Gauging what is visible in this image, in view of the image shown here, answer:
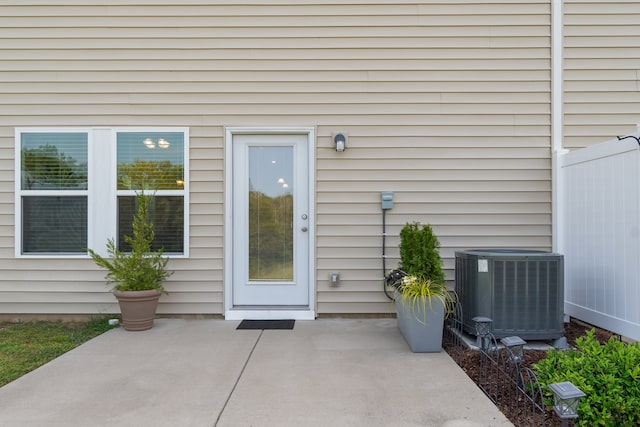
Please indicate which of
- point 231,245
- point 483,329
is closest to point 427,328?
point 483,329

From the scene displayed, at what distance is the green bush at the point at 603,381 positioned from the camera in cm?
184

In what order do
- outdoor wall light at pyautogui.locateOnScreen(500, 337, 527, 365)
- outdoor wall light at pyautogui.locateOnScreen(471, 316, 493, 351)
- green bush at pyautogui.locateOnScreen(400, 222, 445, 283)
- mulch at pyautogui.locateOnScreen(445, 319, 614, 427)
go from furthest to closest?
green bush at pyautogui.locateOnScreen(400, 222, 445, 283) → outdoor wall light at pyautogui.locateOnScreen(471, 316, 493, 351) → outdoor wall light at pyautogui.locateOnScreen(500, 337, 527, 365) → mulch at pyautogui.locateOnScreen(445, 319, 614, 427)

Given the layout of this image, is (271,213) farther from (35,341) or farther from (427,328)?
(35,341)

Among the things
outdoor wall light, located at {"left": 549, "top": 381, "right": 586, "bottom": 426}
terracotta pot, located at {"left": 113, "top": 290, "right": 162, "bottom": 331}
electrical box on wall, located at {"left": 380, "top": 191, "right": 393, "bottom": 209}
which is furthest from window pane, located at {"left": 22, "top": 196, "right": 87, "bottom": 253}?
outdoor wall light, located at {"left": 549, "top": 381, "right": 586, "bottom": 426}

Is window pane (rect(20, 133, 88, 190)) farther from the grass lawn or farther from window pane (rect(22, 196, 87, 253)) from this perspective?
the grass lawn

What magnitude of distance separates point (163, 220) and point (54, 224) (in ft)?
3.84

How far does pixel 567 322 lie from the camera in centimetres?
392

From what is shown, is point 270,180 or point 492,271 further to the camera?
point 270,180

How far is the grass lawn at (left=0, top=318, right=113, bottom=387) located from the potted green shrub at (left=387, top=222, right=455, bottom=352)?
2.85 metres

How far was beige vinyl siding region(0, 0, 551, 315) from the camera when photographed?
4.05m
